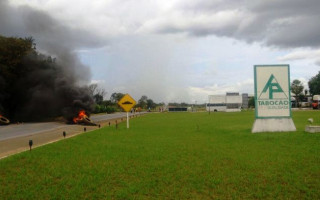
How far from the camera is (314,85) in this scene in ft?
339

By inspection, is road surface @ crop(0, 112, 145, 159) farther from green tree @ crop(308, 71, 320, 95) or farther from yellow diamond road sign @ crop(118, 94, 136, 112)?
green tree @ crop(308, 71, 320, 95)

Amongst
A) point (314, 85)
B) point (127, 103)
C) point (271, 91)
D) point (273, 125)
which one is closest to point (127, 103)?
point (127, 103)

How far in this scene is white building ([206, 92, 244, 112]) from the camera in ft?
278

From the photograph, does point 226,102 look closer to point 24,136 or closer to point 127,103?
point 127,103

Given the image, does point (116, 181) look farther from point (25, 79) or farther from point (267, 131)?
point (25, 79)

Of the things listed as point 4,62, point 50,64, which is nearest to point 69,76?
point 50,64

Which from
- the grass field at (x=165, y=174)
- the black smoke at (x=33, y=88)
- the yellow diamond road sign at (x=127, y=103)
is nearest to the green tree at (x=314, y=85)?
the black smoke at (x=33, y=88)

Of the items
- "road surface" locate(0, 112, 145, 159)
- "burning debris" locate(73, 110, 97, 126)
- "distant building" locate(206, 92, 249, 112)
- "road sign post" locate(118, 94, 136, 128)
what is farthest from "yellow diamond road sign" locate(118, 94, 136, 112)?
"distant building" locate(206, 92, 249, 112)

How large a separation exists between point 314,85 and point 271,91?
95.7 metres

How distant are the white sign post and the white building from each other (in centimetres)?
6553

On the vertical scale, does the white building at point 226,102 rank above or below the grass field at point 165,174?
above

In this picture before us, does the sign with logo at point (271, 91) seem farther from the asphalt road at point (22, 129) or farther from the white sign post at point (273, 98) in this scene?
the asphalt road at point (22, 129)

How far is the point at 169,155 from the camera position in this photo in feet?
33.4

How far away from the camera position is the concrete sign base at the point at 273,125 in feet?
58.2
